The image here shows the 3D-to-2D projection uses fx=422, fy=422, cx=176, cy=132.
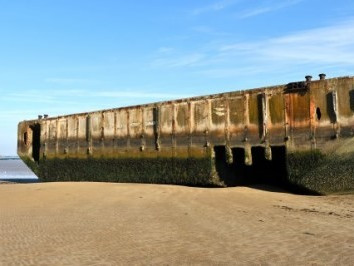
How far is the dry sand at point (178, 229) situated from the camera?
477 centimetres

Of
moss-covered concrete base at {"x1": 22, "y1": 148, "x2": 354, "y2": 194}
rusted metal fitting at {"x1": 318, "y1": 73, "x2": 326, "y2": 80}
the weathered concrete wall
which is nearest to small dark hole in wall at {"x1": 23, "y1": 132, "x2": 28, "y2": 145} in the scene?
moss-covered concrete base at {"x1": 22, "y1": 148, "x2": 354, "y2": 194}

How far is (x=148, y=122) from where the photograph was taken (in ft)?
47.0

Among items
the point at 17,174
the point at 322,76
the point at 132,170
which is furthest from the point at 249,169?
the point at 17,174

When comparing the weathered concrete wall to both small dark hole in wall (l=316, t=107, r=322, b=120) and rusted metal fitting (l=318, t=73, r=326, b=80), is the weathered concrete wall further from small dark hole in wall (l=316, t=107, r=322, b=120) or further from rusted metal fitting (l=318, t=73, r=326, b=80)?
→ rusted metal fitting (l=318, t=73, r=326, b=80)

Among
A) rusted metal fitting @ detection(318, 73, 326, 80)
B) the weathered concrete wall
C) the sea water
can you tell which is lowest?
the sea water

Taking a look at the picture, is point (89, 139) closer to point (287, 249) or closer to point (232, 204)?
point (232, 204)

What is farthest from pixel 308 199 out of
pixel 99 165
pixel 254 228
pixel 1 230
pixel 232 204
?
pixel 99 165

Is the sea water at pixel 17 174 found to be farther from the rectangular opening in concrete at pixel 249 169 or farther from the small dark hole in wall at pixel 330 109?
the small dark hole in wall at pixel 330 109

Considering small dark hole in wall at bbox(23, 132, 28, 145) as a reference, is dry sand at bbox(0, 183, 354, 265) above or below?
below

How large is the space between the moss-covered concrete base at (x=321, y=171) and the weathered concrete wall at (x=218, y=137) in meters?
0.02

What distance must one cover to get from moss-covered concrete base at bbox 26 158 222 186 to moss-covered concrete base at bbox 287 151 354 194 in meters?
2.45

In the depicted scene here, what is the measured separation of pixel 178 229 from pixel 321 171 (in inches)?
213

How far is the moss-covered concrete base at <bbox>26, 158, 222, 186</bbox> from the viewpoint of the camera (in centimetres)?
1260

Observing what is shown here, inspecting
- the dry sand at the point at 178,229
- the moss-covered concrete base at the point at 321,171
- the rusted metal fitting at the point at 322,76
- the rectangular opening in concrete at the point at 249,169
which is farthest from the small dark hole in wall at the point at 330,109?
the rectangular opening in concrete at the point at 249,169
